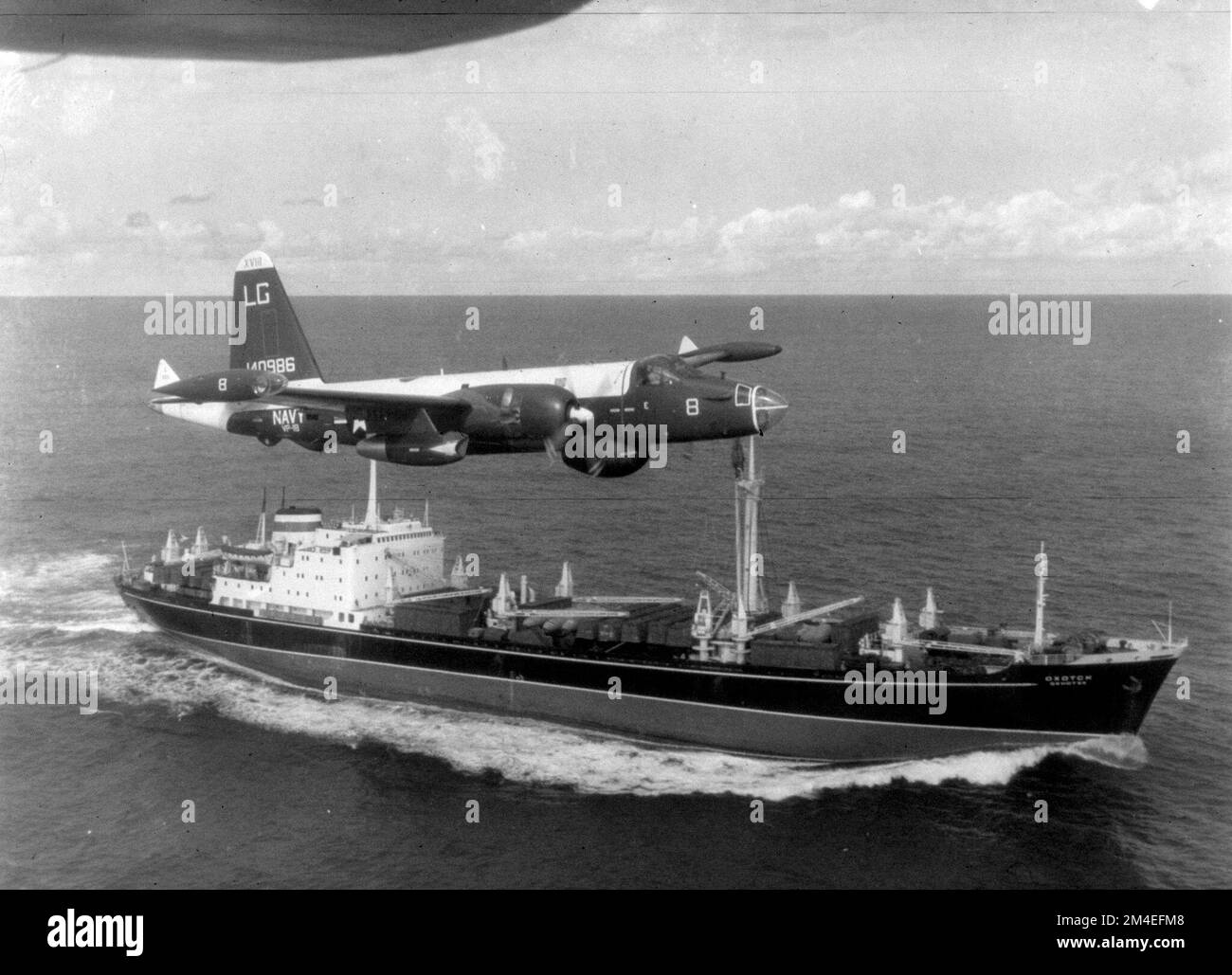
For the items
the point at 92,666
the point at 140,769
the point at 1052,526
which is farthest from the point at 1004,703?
the point at 92,666

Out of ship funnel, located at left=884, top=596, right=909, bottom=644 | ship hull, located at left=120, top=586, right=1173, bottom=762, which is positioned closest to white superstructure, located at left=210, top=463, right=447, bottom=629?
ship hull, located at left=120, top=586, right=1173, bottom=762

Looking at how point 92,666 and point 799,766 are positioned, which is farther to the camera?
point 92,666

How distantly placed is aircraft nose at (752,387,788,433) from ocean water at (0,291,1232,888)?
29.6ft

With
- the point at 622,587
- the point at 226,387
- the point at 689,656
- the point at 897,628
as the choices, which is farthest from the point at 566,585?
the point at 226,387

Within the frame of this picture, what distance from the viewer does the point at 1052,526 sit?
33.9 meters

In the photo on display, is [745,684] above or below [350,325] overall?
below

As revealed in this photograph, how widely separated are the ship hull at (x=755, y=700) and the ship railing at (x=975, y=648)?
14.8 inches

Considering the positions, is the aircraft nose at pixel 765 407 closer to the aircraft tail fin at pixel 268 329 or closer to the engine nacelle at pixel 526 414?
the engine nacelle at pixel 526 414

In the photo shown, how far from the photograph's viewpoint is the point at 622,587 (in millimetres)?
31922

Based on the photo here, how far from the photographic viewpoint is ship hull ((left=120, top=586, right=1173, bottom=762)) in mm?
25781

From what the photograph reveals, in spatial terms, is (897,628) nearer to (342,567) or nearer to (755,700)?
(755,700)

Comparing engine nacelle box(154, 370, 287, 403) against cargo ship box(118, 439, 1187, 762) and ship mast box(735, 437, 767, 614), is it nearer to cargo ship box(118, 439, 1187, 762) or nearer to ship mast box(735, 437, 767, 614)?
ship mast box(735, 437, 767, 614)
